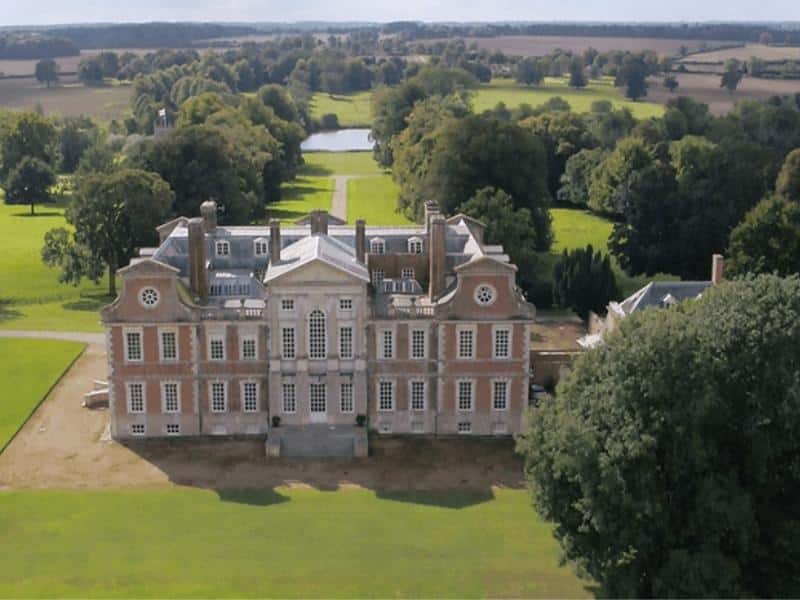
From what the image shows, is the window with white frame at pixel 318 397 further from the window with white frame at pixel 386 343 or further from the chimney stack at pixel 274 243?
the chimney stack at pixel 274 243

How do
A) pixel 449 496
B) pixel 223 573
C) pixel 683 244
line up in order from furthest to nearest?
1. pixel 683 244
2. pixel 449 496
3. pixel 223 573

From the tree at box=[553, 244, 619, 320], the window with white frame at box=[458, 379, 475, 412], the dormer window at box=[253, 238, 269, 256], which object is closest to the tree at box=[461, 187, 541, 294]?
the tree at box=[553, 244, 619, 320]

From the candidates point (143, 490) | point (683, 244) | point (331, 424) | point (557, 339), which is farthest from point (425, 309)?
point (683, 244)

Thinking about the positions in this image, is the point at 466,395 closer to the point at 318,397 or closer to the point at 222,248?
the point at 318,397

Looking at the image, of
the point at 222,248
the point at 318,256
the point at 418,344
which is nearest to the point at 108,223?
the point at 222,248

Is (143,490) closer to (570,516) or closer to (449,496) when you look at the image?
(449,496)
